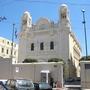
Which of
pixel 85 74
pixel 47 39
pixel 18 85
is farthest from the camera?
pixel 47 39

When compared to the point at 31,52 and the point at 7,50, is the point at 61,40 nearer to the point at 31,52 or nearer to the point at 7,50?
the point at 31,52

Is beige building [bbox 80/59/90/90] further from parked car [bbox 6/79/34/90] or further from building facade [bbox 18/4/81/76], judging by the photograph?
building facade [bbox 18/4/81/76]

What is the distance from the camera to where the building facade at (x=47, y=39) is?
200 ft

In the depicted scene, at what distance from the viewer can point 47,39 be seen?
63094 millimetres

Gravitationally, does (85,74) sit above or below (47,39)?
below

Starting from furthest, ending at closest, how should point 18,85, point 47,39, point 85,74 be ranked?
point 47,39, point 85,74, point 18,85

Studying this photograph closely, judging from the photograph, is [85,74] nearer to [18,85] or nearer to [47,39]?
[18,85]

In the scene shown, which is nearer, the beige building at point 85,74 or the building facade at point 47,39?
the beige building at point 85,74

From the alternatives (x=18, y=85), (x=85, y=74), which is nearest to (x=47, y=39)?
(x=85, y=74)

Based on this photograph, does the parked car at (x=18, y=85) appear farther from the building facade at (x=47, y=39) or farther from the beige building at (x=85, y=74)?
the building facade at (x=47, y=39)

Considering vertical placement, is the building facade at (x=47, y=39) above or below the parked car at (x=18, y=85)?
above

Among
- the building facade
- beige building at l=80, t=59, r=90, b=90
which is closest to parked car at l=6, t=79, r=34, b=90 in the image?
beige building at l=80, t=59, r=90, b=90

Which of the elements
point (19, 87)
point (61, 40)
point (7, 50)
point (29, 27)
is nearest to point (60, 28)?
point (61, 40)

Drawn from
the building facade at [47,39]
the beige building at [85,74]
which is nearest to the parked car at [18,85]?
the beige building at [85,74]
